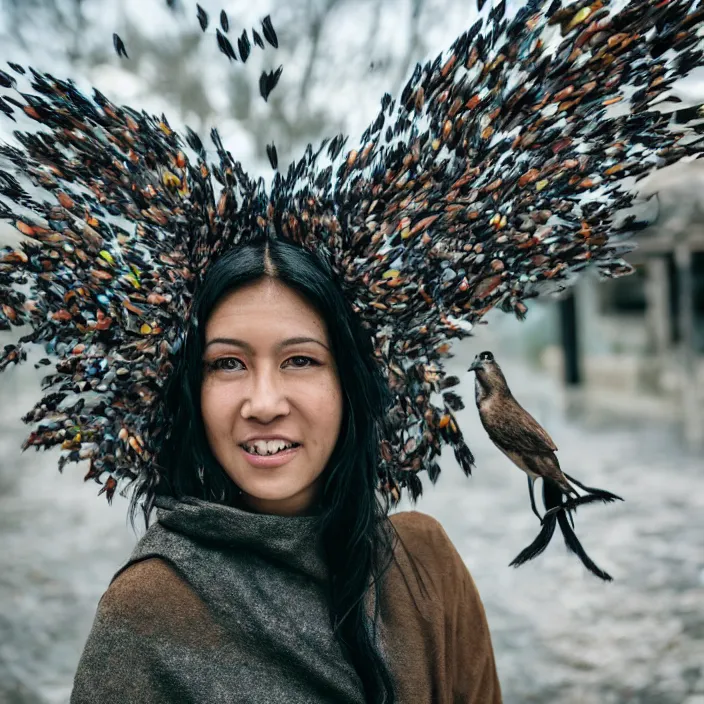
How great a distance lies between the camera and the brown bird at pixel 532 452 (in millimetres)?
1423

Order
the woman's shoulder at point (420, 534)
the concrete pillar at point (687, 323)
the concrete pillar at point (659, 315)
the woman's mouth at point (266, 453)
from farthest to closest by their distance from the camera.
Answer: the concrete pillar at point (659, 315) < the concrete pillar at point (687, 323) < the woman's shoulder at point (420, 534) < the woman's mouth at point (266, 453)

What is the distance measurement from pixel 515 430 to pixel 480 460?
8986mm

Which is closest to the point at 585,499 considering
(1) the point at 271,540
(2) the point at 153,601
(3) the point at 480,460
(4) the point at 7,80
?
(1) the point at 271,540

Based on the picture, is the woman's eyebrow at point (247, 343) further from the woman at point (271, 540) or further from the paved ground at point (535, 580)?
the paved ground at point (535, 580)

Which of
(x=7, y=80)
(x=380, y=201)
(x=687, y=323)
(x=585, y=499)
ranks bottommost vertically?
(x=585, y=499)

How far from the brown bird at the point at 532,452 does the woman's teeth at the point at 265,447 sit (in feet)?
1.27

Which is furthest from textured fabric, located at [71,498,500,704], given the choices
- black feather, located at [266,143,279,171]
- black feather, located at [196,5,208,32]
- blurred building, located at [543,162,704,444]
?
blurred building, located at [543,162,704,444]

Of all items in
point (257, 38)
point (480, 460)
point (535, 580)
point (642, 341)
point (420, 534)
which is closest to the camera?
point (257, 38)

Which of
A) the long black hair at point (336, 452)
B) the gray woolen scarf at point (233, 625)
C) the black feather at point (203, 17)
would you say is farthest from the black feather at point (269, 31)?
the gray woolen scarf at point (233, 625)

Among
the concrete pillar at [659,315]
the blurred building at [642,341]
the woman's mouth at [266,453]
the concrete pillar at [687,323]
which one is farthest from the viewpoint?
the concrete pillar at [659,315]

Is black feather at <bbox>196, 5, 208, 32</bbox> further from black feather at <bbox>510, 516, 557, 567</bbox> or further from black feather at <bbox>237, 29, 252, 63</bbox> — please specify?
black feather at <bbox>510, 516, 557, 567</bbox>

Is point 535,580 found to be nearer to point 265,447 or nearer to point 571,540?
point 571,540

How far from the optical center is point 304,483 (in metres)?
1.40

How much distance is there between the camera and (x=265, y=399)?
1.33 meters
